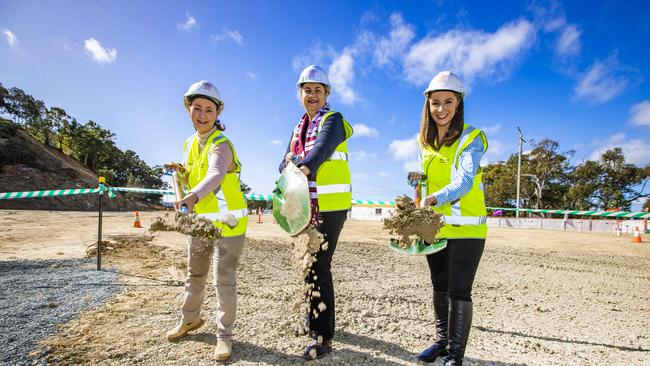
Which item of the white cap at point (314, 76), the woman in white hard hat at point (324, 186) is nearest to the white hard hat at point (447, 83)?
the woman in white hard hat at point (324, 186)

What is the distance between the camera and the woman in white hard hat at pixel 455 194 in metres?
2.32

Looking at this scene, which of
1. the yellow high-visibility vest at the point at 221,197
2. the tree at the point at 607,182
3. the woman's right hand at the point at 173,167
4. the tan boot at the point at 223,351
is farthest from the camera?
the tree at the point at 607,182

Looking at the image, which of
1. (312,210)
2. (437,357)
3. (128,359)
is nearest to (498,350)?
(437,357)

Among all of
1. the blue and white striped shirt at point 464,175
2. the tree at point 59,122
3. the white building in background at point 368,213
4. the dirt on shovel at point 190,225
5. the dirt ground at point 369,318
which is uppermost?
the tree at point 59,122

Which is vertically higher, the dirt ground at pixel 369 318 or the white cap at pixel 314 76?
the white cap at pixel 314 76

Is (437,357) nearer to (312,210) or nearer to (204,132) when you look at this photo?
(312,210)

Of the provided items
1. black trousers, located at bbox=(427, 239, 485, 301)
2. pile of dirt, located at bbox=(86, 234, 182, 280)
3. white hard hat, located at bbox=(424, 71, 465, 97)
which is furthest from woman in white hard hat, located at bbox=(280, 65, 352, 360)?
pile of dirt, located at bbox=(86, 234, 182, 280)

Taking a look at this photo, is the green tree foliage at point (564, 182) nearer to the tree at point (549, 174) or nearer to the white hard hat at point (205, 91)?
the tree at point (549, 174)

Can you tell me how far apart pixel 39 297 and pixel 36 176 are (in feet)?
113

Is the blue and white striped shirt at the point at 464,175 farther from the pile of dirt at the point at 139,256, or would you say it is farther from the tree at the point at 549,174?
the tree at the point at 549,174

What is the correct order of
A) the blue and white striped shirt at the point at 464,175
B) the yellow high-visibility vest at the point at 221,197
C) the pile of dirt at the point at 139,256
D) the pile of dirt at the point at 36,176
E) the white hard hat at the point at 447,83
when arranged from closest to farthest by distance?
the blue and white striped shirt at the point at 464,175 < the white hard hat at the point at 447,83 < the yellow high-visibility vest at the point at 221,197 < the pile of dirt at the point at 139,256 < the pile of dirt at the point at 36,176

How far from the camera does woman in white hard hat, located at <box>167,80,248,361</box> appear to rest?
102 inches

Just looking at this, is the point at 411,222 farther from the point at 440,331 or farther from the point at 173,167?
the point at 173,167

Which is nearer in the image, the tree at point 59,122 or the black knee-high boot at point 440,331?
the black knee-high boot at point 440,331
